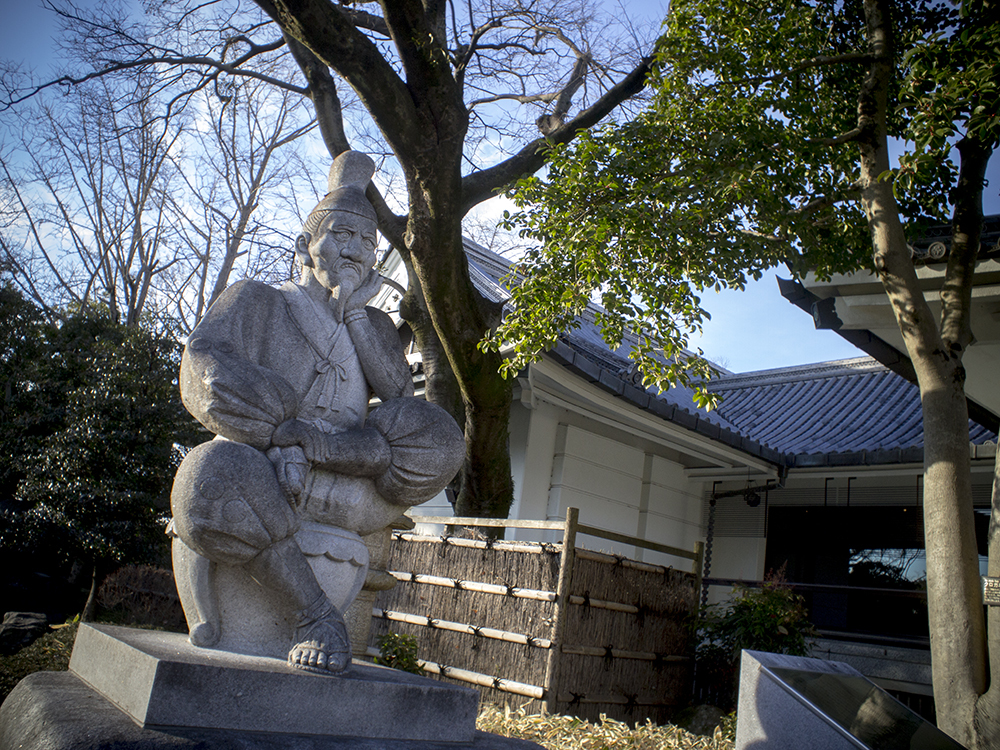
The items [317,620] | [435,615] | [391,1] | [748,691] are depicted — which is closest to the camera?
[317,620]

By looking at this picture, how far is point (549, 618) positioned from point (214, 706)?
187 inches

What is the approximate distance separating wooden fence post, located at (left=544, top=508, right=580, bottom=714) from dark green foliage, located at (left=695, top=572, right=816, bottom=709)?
195cm

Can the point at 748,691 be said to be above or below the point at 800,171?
below

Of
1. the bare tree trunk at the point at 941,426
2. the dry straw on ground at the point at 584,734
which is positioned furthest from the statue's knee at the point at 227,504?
the bare tree trunk at the point at 941,426

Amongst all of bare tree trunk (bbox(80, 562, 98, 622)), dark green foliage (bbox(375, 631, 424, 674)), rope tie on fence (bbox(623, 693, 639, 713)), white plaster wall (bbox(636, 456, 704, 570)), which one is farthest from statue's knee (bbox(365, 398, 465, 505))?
bare tree trunk (bbox(80, 562, 98, 622))

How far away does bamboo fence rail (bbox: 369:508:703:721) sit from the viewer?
21.5 feet

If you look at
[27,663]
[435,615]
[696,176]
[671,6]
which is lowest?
[27,663]

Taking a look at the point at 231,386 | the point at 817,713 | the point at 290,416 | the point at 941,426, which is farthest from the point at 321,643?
the point at 941,426

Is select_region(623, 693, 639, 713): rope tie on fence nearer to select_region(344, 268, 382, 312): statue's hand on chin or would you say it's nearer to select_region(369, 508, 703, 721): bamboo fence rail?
select_region(369, 508, 703, 721): bamboo fence rail

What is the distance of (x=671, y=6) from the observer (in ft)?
20.0

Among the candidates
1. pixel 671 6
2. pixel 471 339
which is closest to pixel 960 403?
pixel 671 6

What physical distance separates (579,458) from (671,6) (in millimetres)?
6178

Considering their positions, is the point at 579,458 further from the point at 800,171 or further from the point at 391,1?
the point at 391,1

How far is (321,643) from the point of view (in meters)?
2.45
